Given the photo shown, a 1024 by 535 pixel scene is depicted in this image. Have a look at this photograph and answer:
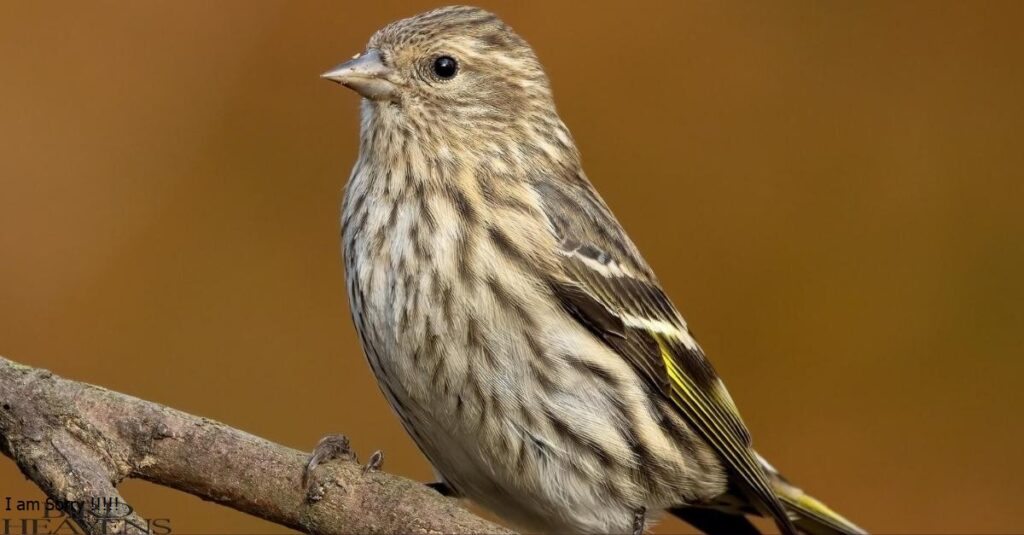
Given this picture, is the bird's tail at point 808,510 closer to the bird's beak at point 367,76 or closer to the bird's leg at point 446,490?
the bird's leg at point 446,490

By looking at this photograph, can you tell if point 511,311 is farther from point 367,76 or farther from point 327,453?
point 367,76

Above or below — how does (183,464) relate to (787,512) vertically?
below

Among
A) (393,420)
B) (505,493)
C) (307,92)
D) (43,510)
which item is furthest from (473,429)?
(307,92)

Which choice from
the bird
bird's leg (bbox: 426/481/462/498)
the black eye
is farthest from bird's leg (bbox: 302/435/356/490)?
the black eye

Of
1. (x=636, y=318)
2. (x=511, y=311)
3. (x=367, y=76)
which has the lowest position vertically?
(x=511, y=311)

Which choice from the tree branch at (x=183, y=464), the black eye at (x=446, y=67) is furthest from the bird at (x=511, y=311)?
the tree branch at (x=183, y=464)

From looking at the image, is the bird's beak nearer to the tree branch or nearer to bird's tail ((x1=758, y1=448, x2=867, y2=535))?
the tree branch

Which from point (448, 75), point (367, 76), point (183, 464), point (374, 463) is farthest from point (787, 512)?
point (183, 464)
